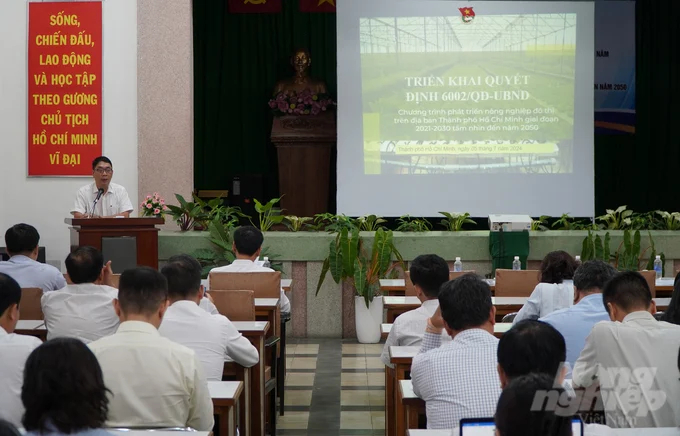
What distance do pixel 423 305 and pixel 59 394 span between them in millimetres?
2328

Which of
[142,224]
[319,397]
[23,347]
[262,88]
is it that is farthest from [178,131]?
[23,347]

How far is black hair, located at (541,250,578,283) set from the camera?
4.73 m

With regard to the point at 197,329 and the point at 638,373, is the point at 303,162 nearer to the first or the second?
the point at 197,329

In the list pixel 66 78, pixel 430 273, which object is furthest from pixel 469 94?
pixel 430 273

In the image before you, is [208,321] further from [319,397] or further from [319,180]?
[319,180]

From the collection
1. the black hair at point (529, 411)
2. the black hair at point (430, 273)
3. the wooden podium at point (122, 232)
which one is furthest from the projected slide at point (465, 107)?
the black hair at point (529, 411)

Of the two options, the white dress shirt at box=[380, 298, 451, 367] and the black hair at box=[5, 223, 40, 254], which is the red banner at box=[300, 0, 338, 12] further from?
the white dress shirt at box=[380, 298, 451, 367]

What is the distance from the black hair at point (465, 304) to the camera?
282cm

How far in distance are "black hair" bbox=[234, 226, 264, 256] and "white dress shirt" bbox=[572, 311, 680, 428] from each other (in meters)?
3.01

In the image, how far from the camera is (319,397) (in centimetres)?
576

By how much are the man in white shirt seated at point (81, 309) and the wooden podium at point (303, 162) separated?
6932mm

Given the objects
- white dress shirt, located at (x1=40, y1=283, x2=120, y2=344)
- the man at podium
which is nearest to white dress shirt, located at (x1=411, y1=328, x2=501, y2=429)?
white dress shirt, located at (x1=40, y1=283, x2=120, y2=344)

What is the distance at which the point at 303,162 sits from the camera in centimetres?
1101

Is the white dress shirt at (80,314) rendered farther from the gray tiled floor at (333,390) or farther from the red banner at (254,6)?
the red banner at (254,6)
